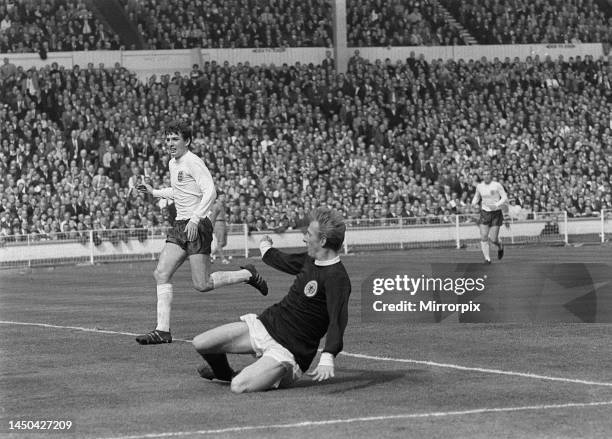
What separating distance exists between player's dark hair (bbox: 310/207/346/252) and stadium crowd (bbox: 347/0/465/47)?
41829mm

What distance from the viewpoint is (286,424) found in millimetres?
8859

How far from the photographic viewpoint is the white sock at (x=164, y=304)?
14125 mm

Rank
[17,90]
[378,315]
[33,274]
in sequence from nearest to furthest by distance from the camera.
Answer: [378,315] < [33,274] < [17,90]

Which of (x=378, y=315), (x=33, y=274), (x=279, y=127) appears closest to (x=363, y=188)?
(x=279, y=127)

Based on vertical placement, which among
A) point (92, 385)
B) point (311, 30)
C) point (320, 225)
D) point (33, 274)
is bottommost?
point (33, 274)

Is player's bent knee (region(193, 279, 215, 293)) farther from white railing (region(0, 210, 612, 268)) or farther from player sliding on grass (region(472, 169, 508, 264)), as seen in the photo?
white railing (region(0, 210, 612, 268))

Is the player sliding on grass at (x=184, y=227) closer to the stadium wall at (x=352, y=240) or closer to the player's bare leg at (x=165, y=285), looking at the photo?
the player's bare leg at (x=165, y=285)

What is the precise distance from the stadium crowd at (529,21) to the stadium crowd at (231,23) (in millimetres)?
6585

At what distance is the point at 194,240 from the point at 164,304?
78cm

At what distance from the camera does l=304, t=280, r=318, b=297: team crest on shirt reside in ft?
34.6

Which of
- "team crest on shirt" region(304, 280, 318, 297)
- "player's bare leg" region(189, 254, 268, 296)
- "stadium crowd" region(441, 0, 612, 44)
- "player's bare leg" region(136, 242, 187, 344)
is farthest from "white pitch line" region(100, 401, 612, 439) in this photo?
"stadium crowd" region(441, 0, 612, 44)

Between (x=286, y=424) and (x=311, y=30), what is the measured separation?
143 ft

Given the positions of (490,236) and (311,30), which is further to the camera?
(311,30)

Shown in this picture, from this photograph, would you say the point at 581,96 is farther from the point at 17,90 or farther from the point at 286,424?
the point at 286,424
